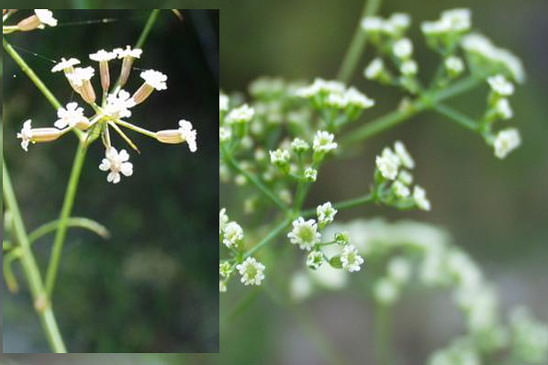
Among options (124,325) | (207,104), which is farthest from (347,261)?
(124,325)

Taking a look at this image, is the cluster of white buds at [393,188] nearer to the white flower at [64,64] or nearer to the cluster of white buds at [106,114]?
the cluster of white buds at [106,114]

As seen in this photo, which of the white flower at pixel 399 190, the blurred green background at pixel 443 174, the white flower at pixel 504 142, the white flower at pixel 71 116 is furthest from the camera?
the blurred green background at pixel 443 174

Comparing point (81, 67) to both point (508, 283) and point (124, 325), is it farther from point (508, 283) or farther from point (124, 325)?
point (508, 283)

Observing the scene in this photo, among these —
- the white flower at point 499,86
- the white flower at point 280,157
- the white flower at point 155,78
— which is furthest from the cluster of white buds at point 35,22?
the white flower at point 499,86

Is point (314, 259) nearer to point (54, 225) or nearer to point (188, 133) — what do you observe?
point (188, 133)

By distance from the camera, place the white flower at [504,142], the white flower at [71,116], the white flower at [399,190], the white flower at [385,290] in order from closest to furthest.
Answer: the white flower at [71,116] → the white flower at [399,190] → the white flower at [504,142] → the white flower at [385,290]

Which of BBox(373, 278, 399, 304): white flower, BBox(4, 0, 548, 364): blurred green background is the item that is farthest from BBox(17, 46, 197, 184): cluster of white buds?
BBox(4, 0, 548, 364): blurred green background
